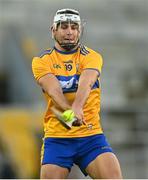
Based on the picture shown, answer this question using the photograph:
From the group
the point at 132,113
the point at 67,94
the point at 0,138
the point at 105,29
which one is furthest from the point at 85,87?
the point at 105,29

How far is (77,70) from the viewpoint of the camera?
7484 mm

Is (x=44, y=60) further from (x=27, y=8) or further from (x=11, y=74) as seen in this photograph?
(x=27, y=8)

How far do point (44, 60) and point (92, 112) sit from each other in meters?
0.69

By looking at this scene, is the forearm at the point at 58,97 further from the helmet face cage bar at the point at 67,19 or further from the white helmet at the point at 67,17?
the white helmet at the point at 67,17

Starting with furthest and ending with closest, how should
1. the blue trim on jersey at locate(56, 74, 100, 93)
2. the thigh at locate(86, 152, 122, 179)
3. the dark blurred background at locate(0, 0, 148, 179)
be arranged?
the dark blurred background at locate(0, 0, 148, 179)
the blue trim on jersey at locate(56, 74, 100, 93)
the thigh at locate(86, 152, 122, 179)

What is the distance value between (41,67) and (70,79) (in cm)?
32

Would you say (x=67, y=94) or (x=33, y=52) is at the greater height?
(x=67, y=94)

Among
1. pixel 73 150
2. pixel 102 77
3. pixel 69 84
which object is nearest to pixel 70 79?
pixel 69 84

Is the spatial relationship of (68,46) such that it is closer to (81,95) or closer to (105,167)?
(81,95)

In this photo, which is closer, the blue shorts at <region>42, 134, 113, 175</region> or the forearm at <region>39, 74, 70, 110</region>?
the forearm at <region>39, 74, 70, 110</region>

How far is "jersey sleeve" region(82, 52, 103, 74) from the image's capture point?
747 cm

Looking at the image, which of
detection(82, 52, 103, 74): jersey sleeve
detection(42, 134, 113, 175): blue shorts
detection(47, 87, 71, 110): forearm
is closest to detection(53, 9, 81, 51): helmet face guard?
detection(82, 52, 103, 74): jersey sleeve

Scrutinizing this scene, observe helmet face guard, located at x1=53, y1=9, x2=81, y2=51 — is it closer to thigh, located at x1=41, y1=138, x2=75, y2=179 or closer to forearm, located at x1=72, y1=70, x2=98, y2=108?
forearm, located at x1=72, y1=70, x2=98, y2=108

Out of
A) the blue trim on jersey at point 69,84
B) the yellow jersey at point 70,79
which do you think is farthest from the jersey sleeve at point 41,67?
the blue trim on jersey at point 69,84
